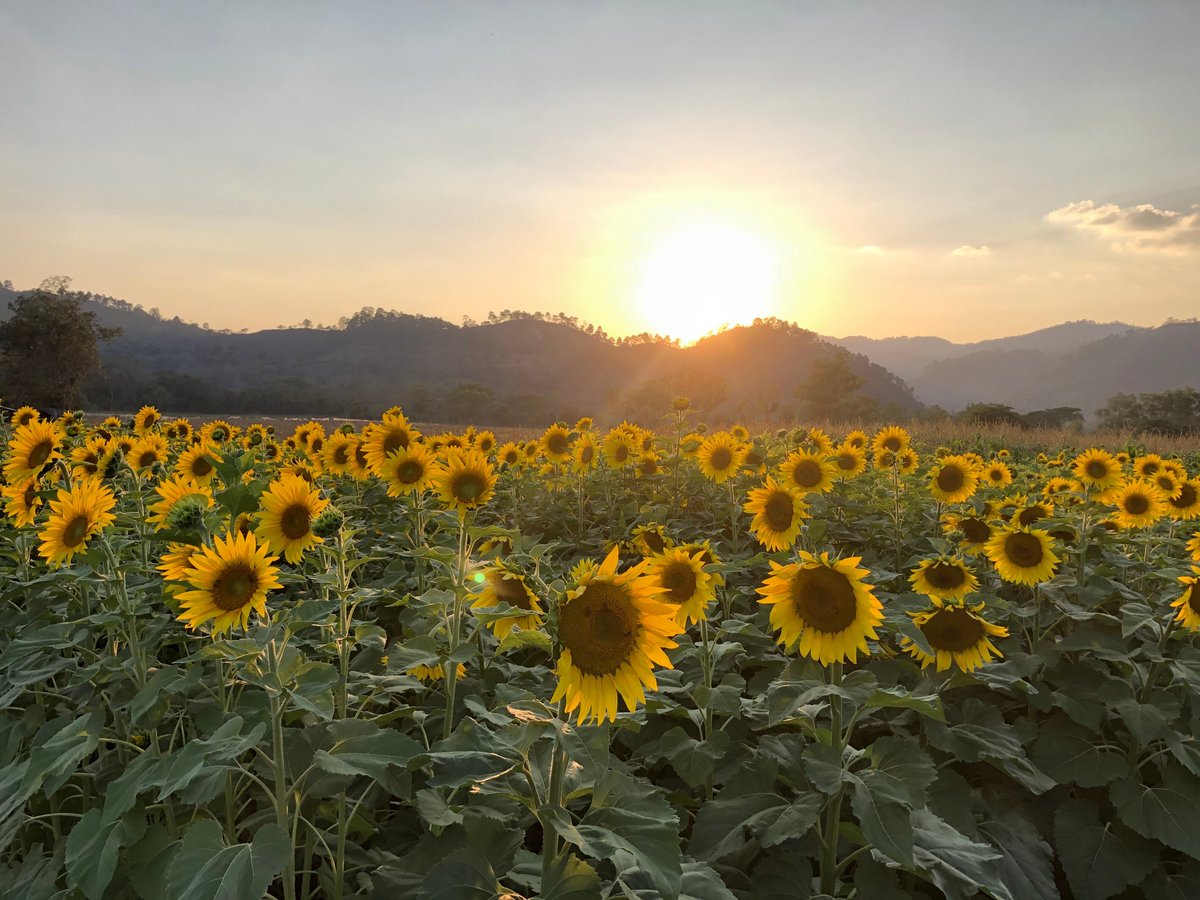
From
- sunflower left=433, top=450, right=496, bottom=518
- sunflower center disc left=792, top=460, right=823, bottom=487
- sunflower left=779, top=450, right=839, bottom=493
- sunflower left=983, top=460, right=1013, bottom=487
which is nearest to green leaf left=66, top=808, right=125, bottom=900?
sunflower left=433, top=450, right=496, bottom=518

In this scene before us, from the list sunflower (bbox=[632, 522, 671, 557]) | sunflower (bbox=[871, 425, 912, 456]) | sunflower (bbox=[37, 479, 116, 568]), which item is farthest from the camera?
sunflower (bbox=[871, 425, 912, 456])

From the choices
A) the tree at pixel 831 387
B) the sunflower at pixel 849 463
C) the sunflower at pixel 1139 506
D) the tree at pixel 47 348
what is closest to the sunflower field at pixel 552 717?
the sunflower at pixel 1139 506

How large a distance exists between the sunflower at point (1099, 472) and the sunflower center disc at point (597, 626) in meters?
5.24

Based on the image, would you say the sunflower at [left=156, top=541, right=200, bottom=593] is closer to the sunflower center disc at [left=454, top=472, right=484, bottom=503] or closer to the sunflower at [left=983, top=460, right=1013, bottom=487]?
the sunflower center disc at [left=454, top=472, right=484, bottom=503]

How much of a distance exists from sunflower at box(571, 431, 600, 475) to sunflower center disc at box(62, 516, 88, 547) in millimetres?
4855

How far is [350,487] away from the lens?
6.95 meters

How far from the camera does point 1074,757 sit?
10.5 feet

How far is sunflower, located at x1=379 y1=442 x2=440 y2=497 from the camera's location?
418 centimetres

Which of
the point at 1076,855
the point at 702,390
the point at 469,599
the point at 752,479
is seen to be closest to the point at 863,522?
the point at 752,479

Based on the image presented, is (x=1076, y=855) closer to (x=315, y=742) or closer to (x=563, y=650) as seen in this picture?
(x=563, y=650)

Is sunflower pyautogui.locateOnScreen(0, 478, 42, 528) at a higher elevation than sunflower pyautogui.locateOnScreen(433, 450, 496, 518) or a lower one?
lower

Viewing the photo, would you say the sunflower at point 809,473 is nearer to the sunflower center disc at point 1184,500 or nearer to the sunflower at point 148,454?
the sunflower center disc at point 1184,500

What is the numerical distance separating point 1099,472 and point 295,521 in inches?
236

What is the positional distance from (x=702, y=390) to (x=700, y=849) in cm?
7600
